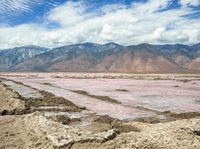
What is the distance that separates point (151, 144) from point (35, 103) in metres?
21.2

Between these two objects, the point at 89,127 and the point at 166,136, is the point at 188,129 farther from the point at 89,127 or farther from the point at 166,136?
the point at 89,127

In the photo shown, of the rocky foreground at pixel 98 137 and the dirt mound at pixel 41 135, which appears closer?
the rocky foreground at pixel 98 137

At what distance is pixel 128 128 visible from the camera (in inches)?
783

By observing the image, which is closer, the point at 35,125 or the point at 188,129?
the point at 188,129

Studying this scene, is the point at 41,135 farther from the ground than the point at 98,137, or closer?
closer

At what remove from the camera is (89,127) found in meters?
20.9

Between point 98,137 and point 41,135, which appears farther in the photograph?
point 41,135

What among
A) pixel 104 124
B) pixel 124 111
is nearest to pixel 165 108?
pixel 124 111

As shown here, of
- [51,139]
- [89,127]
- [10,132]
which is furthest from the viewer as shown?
[89,127]

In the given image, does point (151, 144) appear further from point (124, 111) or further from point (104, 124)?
point (124, 111)

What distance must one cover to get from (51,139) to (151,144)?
427cm

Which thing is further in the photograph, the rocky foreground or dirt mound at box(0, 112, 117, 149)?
dirt mound at box(0, 112, 117, 149)

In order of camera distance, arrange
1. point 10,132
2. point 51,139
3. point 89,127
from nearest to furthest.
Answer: point 51,139 < point 10,132 < point 89,127

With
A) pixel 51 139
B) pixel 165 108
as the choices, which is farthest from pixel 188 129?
pixel 165 108
